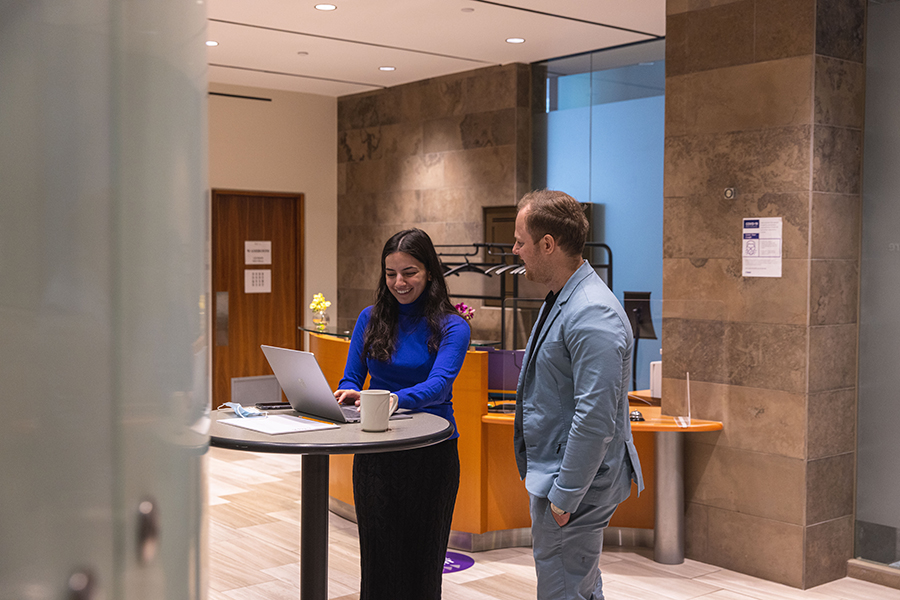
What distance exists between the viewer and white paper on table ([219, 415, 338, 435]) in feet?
7.36

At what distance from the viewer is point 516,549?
4.30m

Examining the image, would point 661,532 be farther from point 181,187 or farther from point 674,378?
point 181,187

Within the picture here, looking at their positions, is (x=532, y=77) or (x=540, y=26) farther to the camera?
(x=532, y=77)

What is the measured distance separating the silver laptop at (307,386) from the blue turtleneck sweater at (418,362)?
0.16 metres

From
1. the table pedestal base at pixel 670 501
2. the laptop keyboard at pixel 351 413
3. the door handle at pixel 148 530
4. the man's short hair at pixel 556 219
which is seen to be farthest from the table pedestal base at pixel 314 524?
the table pedestal base at pixel 670 501

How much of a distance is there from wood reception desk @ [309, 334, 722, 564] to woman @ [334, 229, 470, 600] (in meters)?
1.45

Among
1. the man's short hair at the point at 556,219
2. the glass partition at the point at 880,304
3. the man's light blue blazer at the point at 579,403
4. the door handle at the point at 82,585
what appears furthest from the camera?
the glass partition at the point at 880,304

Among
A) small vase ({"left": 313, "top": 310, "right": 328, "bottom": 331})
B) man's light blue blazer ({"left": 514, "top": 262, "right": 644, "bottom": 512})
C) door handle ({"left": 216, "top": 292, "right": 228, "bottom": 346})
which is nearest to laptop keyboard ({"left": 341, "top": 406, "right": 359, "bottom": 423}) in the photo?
man's light blue blazer ({"left": 514, "top": 262, "right": 644, "bottom": 512})

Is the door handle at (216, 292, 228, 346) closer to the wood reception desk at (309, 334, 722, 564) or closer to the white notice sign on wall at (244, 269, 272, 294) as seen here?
the white notice sign on wall at (244, 269, 272, 294)

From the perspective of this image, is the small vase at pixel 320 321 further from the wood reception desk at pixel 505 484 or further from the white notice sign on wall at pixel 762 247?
the white notice sign on wall at pixel 762 247

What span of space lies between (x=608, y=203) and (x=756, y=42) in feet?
7.56

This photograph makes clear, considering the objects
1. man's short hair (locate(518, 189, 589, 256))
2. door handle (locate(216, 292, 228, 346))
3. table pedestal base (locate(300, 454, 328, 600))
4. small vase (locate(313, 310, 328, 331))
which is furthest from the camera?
door handle (locate(216, 292, 228, 346))

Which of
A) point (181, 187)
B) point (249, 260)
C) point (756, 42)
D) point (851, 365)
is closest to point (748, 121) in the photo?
point (756, 42)

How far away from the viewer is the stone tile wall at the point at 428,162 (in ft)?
21.4
